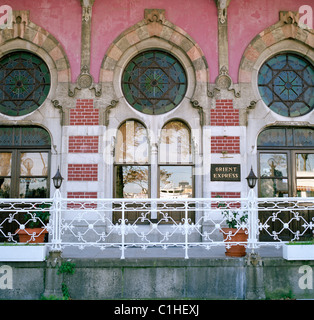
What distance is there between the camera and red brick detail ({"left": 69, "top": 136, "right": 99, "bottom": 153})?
916 centimetres

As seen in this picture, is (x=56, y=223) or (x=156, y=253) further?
(x=156, y=253)

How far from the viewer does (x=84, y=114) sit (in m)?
9.27

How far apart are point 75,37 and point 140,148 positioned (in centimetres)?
319

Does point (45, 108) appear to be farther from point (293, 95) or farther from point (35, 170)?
point (293, 95)

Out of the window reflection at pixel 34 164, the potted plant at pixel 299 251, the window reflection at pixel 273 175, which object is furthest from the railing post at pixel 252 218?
the window reflection at pixel 34 164

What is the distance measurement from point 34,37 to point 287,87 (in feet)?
21.0

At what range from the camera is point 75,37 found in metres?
9.49

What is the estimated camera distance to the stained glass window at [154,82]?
9.55 metres

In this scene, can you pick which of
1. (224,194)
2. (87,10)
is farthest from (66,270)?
(87,10)

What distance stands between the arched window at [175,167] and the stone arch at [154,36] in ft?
4.87

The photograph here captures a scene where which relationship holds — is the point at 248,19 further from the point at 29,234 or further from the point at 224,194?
the point at 29,234

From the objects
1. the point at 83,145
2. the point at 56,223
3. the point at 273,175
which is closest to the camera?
the point at 56,223

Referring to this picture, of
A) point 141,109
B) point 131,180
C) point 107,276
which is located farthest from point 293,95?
point 107,276

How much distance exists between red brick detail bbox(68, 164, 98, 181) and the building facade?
0.16 m
